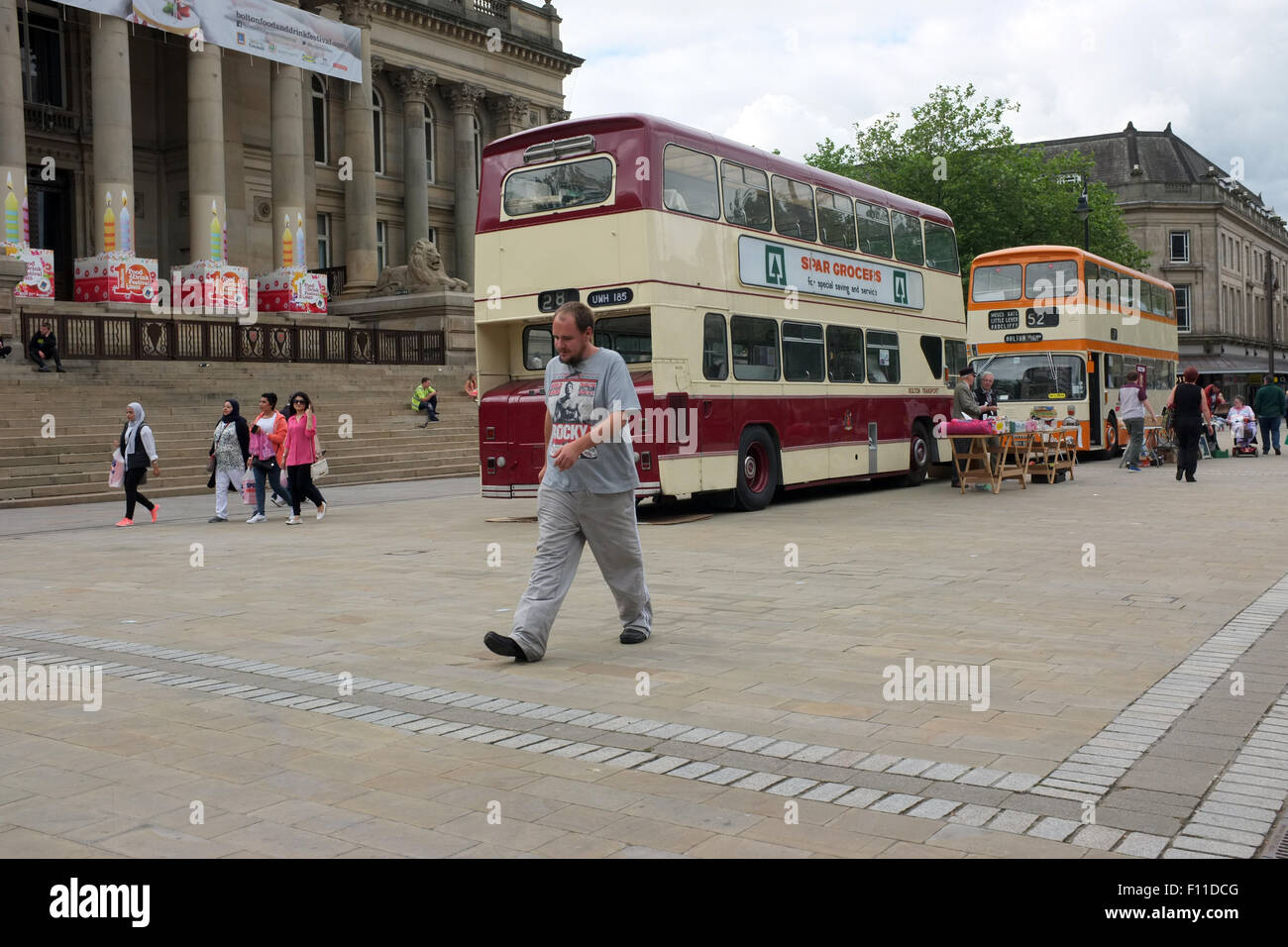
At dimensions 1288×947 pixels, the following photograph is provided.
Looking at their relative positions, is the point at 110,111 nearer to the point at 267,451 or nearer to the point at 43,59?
the point at 43,59

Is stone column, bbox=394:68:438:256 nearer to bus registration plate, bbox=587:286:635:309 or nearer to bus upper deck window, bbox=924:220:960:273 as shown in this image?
bus upper deck window, bbox=924:220:960:273

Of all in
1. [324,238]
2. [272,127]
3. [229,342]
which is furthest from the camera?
[324,238]

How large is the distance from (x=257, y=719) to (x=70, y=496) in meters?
17.4

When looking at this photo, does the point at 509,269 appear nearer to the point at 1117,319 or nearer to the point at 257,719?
the point at 257,719

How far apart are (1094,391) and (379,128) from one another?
3365 cm

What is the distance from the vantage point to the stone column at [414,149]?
50719mm

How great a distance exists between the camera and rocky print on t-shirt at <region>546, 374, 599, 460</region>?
24.1 feet

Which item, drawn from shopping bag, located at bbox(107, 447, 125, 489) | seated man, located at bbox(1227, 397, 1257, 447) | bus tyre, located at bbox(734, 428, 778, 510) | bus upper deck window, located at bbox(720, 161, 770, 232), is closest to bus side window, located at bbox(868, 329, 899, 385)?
bus tyre, located at bbox(734, 428, 778, 510)

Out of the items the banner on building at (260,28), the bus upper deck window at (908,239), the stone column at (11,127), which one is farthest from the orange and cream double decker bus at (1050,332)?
the stone column at (11,127)

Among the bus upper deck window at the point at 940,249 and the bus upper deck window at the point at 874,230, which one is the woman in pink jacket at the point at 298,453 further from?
the bus upper deck window at the point at 940,249

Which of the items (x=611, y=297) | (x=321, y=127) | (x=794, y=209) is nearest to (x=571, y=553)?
(x=611, y=297)

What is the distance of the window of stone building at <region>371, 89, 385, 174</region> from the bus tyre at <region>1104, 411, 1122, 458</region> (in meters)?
32.5

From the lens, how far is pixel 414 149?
168 ft
